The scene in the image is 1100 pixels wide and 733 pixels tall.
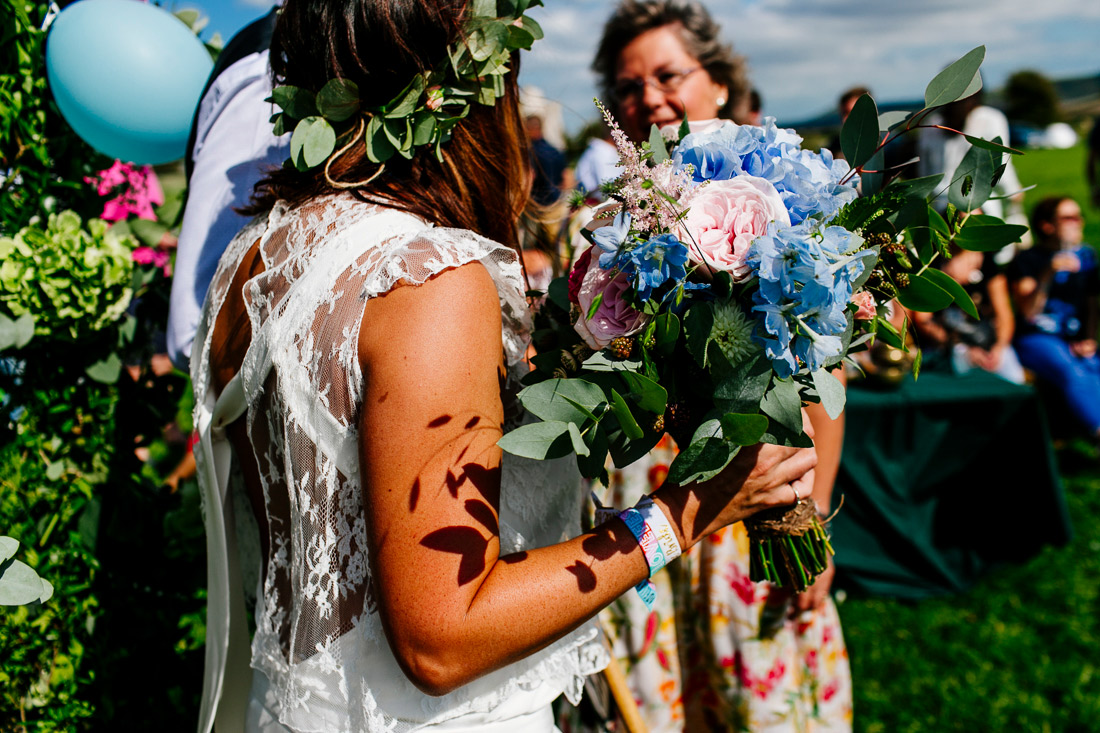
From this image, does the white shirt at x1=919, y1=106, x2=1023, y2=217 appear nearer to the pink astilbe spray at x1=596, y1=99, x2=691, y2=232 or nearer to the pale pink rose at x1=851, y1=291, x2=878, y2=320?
the pale pink rose at x1=851, y1=291, x2=878, y2=320

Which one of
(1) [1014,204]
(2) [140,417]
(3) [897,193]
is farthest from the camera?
(1) [1014,204]

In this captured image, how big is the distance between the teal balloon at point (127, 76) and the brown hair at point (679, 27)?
136 cm

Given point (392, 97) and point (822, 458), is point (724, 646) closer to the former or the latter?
point (822, 458)

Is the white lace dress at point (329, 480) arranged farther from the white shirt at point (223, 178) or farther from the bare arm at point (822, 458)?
the bare arm at point (822, 458)

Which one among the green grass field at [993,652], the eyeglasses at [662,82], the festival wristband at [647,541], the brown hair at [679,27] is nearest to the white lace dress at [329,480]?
the festival wristband at [647,541]

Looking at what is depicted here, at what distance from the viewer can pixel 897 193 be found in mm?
1178

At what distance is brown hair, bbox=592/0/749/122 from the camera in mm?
2604

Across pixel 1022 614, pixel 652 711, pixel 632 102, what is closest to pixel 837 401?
pixel 652 711

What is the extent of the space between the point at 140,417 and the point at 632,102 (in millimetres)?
1829

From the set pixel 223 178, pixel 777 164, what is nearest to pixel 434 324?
pixel 777 164

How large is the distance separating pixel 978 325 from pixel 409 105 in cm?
504

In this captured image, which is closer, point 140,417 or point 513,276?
point 513,276

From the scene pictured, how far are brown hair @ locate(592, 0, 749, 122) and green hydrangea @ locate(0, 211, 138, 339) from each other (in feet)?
5.65

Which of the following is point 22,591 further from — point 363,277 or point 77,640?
point 77,640
